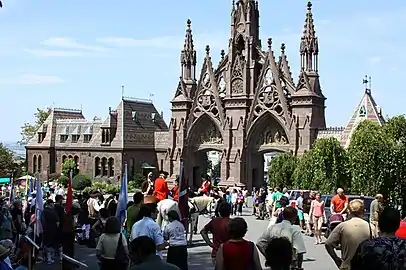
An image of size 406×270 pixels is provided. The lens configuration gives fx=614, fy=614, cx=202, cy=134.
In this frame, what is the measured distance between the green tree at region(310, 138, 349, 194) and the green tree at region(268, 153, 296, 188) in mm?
8051

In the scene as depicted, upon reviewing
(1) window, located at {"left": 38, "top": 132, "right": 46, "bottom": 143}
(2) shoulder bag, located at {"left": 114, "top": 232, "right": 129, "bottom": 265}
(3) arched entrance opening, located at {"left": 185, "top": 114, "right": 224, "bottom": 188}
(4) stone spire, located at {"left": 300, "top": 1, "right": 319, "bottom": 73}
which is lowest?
(2) shoulder bag, located at {"left": 114, "top": 232, "right": 129, "bottom": 265}

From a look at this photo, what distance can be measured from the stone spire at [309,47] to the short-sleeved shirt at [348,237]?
44.0 meters

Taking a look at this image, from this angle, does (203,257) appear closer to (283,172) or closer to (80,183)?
(283,172)

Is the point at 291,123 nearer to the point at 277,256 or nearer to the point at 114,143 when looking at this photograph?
the point at 114,143

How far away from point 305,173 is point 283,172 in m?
6.68

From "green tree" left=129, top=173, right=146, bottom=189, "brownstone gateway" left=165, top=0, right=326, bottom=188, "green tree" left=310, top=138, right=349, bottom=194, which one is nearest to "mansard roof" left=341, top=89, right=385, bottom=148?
"brownstone gateway" left=165, top=0, right=326, bottom=188

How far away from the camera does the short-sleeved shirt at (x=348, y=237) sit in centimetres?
823

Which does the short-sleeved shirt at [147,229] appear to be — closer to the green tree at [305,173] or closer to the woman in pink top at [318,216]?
the woman in pink top at [318,216]

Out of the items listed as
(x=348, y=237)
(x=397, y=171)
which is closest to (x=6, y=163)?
(x=397, y=171)

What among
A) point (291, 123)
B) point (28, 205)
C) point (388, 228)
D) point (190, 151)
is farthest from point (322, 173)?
point (388, 228)

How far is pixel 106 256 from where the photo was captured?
9773 millimetres

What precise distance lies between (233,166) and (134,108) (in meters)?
16.4

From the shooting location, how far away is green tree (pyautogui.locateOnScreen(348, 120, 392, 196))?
30281mm

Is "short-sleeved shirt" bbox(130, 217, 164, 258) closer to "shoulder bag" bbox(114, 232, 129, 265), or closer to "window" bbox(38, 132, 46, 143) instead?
"shoulder bag" bbox(114, 232, 129, 265)
